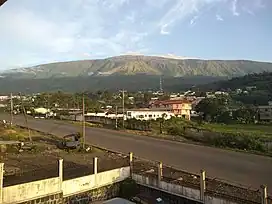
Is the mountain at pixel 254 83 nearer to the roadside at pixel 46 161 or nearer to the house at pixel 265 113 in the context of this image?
the house at pixel 265 113

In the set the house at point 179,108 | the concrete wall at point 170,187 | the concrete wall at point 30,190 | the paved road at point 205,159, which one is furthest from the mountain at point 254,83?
the concrete wall at point 30,190

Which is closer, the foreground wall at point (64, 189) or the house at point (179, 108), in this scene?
the foreground wall at point (64, 189)

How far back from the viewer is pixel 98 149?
63.9ft

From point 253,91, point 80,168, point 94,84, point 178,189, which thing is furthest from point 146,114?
point 94,84

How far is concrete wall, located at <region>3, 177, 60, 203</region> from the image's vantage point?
8711mm

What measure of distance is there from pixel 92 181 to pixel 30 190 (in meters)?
2.09

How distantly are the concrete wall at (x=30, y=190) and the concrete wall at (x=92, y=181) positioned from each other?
1.24 feet

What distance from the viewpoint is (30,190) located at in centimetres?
910

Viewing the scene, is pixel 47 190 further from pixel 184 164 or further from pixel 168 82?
pixel 168 82

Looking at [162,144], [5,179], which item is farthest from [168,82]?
[5,179]

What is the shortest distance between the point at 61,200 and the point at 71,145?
1003 centimetres

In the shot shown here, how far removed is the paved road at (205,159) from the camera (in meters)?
13.1

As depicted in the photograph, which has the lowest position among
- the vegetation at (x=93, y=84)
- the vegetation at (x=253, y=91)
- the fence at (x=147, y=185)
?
the fence at (x=147, y=185)

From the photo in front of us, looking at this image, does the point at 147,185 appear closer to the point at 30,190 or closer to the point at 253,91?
the point at 30,190
